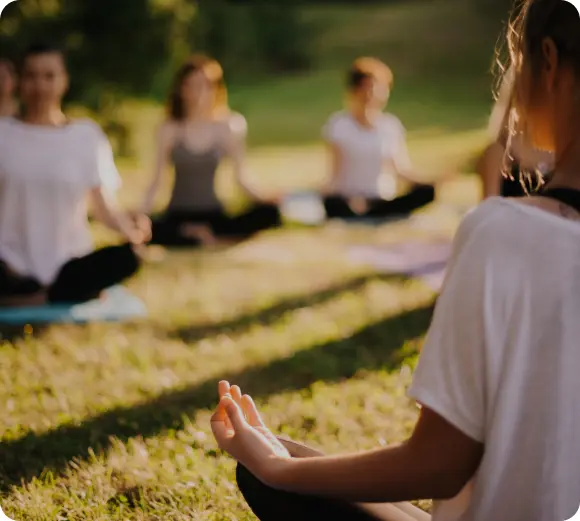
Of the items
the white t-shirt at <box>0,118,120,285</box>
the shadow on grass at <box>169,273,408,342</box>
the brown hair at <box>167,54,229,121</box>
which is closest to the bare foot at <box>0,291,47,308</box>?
the white t-shirt at <box>0,118,120,285</box>

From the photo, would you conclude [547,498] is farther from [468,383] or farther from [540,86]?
[540,86]

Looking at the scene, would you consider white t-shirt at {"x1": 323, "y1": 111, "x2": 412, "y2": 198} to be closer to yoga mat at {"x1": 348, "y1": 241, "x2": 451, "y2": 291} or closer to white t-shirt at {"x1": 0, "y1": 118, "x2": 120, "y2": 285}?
yoga mat at {"x1": 348, "y1": 241, "x2": 451, "y2": 291}

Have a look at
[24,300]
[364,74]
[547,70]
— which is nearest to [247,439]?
[547,70]

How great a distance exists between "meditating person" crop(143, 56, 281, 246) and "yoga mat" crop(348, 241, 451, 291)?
0.81 m

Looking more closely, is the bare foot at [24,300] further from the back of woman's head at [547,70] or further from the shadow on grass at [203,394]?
the back of woman's head at [547,70]

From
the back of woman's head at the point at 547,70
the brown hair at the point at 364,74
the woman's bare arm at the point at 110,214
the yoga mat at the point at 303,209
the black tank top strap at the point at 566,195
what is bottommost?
the yoga mat at the point at 303,209

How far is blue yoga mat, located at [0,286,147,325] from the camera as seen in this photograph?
4602mm

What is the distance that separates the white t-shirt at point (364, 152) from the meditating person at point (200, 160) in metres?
1.15

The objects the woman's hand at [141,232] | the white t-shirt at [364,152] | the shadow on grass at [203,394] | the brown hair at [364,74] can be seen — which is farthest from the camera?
the white t-shirt at [364,152]

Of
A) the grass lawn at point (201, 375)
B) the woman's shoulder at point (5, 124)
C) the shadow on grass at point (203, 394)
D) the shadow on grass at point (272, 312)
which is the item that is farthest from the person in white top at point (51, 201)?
the shadow on grass at point (203, 394)

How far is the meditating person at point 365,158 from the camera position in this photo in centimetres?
762

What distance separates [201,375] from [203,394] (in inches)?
11.5

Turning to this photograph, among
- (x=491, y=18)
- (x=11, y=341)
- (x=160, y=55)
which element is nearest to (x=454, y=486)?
(x=11, y=341)

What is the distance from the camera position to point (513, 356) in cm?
132
